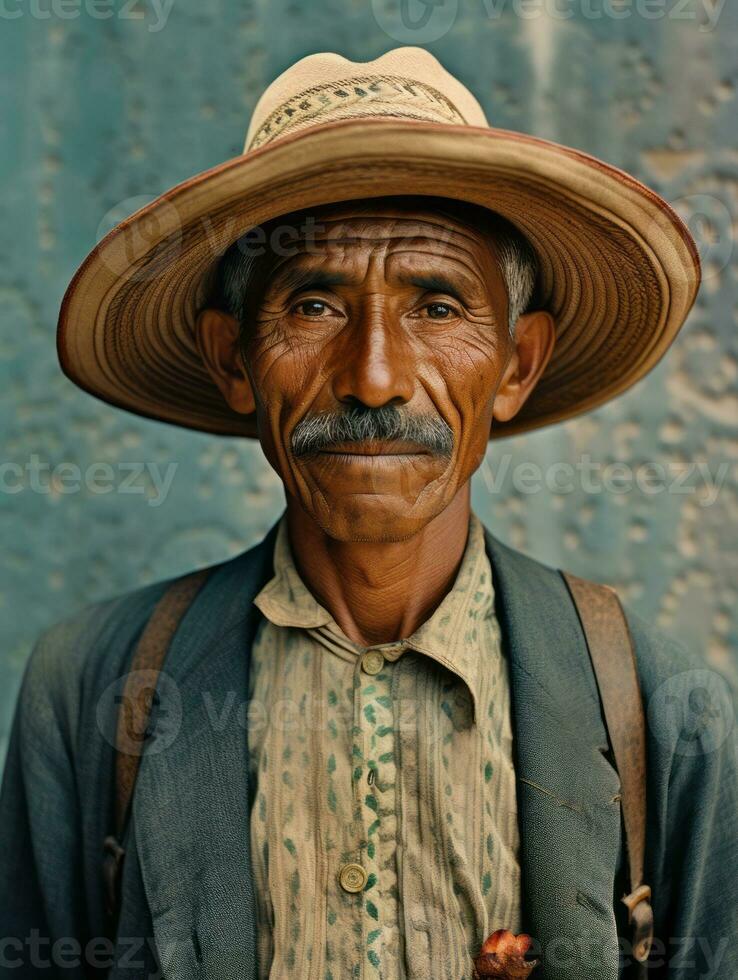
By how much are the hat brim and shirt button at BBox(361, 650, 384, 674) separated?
600mm

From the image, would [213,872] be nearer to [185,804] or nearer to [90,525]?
[185,804]

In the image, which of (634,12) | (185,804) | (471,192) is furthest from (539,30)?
(185,804)

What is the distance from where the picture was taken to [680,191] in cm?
270

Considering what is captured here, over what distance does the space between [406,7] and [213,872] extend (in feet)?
6.39

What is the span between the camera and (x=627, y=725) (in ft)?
5.65

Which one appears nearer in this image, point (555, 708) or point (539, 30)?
point (555, 708)

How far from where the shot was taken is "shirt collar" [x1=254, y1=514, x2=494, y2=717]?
170 centimetres

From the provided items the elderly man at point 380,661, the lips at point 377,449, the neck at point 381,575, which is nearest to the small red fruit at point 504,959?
the elderly man at point 380,661

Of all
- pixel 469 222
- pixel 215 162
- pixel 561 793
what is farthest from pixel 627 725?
pixel 215 162

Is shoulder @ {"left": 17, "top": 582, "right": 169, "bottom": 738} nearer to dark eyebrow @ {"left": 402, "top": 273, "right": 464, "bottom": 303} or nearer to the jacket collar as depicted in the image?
the jacket collar

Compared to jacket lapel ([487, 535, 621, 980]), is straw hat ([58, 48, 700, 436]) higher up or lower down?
higher up

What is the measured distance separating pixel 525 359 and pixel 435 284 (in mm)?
308

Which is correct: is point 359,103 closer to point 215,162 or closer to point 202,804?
point 202,804

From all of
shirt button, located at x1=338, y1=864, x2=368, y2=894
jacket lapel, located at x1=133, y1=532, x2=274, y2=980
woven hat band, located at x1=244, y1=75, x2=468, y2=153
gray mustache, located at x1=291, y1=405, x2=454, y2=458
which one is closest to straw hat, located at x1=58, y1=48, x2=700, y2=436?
woven hat band, located at x1=244, y1=75, x2=468, y2=153
